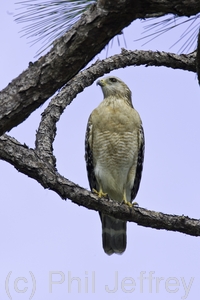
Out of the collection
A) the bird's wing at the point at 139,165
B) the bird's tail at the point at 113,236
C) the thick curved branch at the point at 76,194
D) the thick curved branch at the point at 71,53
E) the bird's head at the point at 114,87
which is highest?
the bird's head at the point at 114,87

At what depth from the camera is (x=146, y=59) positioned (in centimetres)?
627

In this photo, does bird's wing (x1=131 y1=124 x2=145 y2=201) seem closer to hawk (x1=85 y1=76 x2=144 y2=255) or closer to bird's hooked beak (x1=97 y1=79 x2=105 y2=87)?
hawk (x1=85 y1=76 x2=144 y2=255)

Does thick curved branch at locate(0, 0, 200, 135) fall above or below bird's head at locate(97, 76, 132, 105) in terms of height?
below

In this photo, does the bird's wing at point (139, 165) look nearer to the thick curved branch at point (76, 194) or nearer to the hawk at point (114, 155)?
the hawk at point (114, 155)

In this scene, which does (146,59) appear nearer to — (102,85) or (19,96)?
(102,85)

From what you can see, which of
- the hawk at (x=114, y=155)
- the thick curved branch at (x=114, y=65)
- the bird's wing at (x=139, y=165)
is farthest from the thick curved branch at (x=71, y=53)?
the bird's wing at (x=139, y=165)

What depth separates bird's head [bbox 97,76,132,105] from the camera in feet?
24.6

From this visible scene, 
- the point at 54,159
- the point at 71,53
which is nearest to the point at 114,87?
the point at 54,159

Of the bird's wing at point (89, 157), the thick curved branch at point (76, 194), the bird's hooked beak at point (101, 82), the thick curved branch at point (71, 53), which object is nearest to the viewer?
the thick curved branch at point (71, 53)

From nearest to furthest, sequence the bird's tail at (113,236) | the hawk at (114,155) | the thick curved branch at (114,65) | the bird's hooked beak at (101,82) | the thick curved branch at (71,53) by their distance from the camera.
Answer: the thick curved branch at (71,53) < the thick curved branch at (114,65) < the hawk at (114,155) < the bird's tail at (113,236) < the bird's hooked beak at (101,82)

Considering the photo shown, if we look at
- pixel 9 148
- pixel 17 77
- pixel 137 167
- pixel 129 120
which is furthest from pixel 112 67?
pixel 17 77

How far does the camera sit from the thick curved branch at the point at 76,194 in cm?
409

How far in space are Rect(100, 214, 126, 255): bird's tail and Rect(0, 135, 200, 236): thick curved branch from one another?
81.2 inches

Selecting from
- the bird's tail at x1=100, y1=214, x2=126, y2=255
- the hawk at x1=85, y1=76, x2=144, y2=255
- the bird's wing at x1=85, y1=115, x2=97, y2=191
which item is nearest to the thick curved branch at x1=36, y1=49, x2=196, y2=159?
the hawk at x1=85, y1=76, x2=144, y2=255
